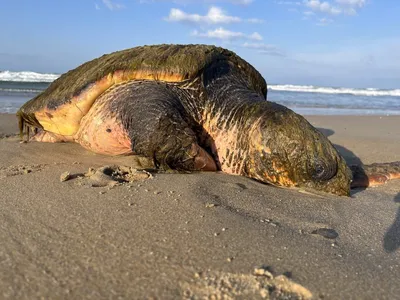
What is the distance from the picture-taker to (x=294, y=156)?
9.16ft

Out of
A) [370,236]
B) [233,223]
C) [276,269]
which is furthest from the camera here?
[370,236]

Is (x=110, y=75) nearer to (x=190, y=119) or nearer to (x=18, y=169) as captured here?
(x=190, y=119)

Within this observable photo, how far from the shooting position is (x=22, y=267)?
1364 millimetres

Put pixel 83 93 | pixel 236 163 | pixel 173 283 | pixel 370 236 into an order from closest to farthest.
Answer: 1. pixel 173 283
2. pixel 370 236
3. pixel 236 163
4. pixel 83 93

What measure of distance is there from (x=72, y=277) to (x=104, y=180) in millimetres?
1176

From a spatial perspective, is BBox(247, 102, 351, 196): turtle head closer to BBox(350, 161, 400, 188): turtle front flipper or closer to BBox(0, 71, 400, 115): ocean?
BBox(350, 161, 400, 188): turtle front flipper

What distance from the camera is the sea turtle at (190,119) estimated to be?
9.32 ft

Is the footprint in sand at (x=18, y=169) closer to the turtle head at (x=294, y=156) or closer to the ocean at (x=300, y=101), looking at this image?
the turtle head at (x=294, y=156)

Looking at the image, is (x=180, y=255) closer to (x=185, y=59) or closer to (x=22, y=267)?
(x=22, y=267)

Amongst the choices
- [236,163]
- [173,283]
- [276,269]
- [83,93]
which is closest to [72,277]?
[173,283]

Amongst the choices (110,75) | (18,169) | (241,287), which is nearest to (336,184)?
(241,287)

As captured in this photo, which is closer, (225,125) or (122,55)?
(225,125)

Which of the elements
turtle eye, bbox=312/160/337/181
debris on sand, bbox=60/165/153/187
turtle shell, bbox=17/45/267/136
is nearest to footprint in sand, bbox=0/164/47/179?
debris on sand, bbox=60/165/153/187

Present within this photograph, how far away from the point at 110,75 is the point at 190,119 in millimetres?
823
